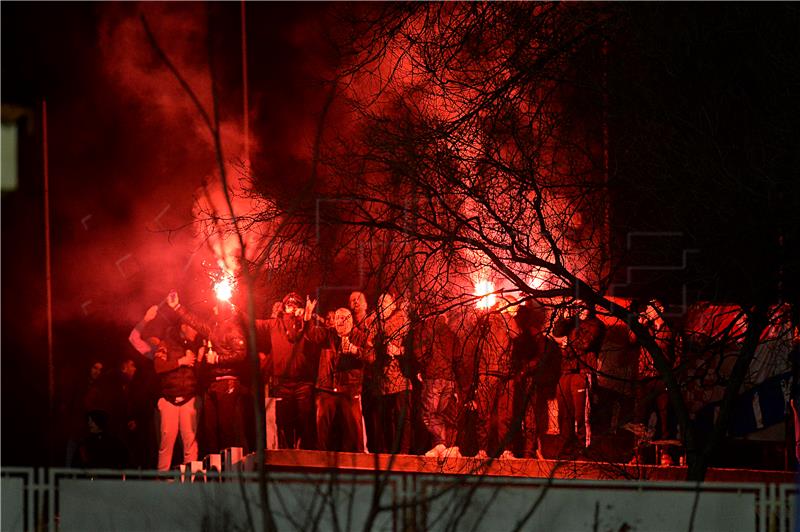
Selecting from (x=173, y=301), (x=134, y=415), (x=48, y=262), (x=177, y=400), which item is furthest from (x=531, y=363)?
(x=48, y=262)

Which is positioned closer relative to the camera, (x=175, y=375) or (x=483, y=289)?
(x=483, y=289)

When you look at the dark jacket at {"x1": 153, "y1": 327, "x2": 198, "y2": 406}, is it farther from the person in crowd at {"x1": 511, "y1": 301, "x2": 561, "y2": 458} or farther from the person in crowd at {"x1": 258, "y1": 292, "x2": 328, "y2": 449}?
the person in crowd at {"x1": 511, "y1": 301, "x2": 561, "y2": 458}

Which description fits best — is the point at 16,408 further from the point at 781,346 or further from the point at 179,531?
the point at 781,346

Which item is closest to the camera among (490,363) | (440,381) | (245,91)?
(490,363)

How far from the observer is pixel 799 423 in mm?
9336

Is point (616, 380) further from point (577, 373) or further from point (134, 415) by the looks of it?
point (134, 415)

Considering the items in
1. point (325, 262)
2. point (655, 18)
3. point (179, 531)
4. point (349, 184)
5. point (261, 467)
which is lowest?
point (179, 531)

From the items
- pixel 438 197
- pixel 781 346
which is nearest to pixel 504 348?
pixel 438 197

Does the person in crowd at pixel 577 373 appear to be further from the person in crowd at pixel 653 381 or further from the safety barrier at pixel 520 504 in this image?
the safety barrier at pixel 520 504

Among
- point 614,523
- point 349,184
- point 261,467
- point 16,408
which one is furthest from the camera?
point 16,408

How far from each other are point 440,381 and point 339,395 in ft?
8.95

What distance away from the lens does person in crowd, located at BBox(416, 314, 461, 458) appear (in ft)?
26.8

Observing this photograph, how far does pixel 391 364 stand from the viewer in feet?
33.6

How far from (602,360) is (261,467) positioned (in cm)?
631
